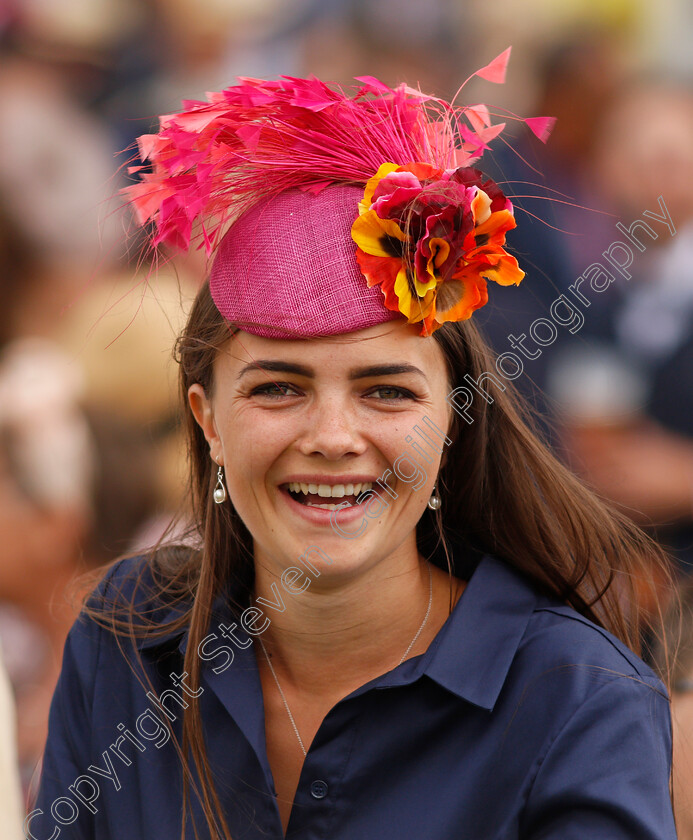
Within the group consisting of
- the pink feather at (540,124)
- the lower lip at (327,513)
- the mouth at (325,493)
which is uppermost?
the pink feather at (540,124)

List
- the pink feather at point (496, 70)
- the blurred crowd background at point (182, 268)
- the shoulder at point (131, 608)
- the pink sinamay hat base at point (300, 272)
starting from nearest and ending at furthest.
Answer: the pink sinamay hat base at point (300, 272) → the pink feather at point (496, 70) → the shoulder at point (131, 608) → the blurred crowd background at point (182, 268)

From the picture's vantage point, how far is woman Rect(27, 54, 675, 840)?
1.59 meters

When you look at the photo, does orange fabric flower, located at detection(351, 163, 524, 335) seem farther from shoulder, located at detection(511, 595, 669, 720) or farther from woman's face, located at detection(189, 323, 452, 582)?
shoulder, located at detection(511, 595, 669, 720)

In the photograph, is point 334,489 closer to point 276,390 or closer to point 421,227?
point 276,390

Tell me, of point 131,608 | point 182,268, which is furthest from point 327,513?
point 182,268

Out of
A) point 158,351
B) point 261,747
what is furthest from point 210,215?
point 158,351

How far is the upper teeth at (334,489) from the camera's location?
166 cm

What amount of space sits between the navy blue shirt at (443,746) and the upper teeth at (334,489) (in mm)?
306

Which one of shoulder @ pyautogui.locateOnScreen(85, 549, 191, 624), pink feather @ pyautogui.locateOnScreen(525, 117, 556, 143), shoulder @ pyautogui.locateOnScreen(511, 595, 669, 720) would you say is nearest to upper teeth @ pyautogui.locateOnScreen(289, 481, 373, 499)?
shoulder @ pyautogui.locateOnScreen(511, 595, 669, 720)

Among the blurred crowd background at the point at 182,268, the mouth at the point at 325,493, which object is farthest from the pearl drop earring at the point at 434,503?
the blurred crowd background at the point at 182,268

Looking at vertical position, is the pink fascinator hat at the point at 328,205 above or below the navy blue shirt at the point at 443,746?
above

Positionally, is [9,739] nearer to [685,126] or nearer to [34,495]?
[34,495]

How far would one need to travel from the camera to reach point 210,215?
5.74 ft

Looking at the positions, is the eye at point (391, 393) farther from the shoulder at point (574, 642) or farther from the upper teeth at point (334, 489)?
the shoulder at point (574, 642)
